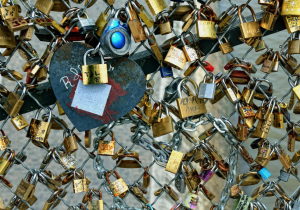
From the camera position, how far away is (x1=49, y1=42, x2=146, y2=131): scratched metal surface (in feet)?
1.74

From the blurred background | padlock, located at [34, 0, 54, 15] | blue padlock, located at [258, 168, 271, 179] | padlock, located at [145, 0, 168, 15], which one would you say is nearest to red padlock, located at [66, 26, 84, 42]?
padlock, located at [34, 0, 54, 15]

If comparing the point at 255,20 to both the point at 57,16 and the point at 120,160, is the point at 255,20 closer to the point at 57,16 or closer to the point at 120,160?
the point at 120,160

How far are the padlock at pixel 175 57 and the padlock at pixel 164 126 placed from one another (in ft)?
0.35

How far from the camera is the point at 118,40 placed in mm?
503

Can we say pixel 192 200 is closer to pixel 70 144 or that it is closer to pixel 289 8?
pixel 70 144

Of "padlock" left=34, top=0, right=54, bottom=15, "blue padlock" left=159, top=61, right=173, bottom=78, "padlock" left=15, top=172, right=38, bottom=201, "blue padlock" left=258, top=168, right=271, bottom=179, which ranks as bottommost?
"padlock" left=15, top=172, right=38, bottom=201

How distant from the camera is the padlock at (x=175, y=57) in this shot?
1.80 ft

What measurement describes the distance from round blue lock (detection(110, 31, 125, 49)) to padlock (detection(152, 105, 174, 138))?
18cm

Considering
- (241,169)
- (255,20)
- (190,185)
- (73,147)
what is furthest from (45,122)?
(241,169)

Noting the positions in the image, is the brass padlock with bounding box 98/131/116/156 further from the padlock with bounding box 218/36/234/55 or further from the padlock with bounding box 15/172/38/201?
the padlock with bounding box 218/36/234/55

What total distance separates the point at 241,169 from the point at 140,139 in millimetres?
827

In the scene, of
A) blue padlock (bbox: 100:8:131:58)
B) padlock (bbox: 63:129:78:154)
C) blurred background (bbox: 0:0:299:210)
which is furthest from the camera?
blurred background (bbox: 0:0:299:210)

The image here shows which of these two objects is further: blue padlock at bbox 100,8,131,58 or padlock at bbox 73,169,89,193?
padlock at bbox 73,169,89,193

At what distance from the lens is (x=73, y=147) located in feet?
1.97
